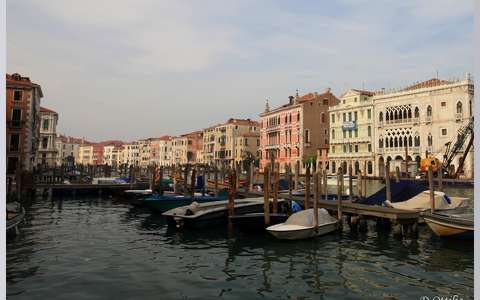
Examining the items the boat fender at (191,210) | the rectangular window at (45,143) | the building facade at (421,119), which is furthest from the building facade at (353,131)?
the rectangular window at (45,143)

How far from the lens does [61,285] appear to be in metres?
6.36

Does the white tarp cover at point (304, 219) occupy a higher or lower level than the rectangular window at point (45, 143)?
lower

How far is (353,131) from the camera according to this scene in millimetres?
40188

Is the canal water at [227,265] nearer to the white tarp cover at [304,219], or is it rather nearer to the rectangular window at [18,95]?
the white tarp cover at [304,219]

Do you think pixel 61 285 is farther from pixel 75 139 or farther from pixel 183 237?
pixel 75 139

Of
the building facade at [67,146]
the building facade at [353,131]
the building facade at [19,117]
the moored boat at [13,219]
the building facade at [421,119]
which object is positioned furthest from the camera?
the building facade at [67,146]

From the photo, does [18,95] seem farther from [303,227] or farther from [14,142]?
[303,227]

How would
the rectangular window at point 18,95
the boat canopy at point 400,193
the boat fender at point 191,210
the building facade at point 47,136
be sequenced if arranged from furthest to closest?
the building facade at point 47,136 → the rectangular window at point 18,95 → the boat canopy at point 400,193 → the boat fender at point 191,210

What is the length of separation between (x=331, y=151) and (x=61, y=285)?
38487 mm

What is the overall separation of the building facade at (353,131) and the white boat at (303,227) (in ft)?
93.2

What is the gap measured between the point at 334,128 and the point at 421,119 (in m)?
9.57

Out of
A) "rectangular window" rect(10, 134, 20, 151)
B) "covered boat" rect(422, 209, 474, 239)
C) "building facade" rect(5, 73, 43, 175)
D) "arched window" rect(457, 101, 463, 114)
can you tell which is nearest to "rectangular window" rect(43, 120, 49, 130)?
"building facade" rect(5, 73, 43, 175)

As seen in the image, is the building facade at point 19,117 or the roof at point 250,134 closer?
the building facade at point 19,117

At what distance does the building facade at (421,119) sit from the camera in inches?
1250
